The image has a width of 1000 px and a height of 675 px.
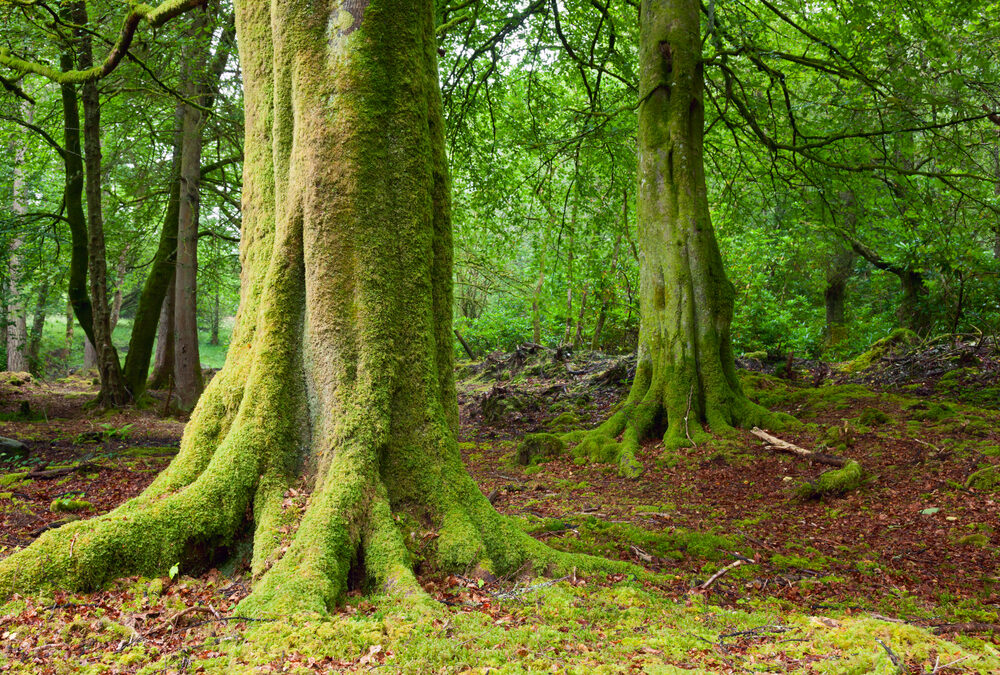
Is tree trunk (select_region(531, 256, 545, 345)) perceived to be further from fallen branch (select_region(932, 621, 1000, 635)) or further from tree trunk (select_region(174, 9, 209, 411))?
fallen branch (select_region(932, 621, 1000, 635))

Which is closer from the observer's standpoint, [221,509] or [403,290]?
[221,509]

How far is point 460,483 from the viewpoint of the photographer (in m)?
3.47

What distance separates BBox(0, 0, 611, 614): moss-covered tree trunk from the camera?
3.13 metres

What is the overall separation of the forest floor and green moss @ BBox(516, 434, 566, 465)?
0.11 m

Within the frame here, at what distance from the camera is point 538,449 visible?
25.5 feet

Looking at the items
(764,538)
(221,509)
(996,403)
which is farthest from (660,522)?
(996,403)

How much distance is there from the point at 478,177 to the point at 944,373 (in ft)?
26.0

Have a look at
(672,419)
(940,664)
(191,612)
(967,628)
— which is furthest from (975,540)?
(191,612)

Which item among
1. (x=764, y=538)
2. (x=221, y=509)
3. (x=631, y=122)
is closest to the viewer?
(x=221, y=509)

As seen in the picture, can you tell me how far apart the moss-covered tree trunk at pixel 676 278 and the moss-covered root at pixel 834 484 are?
5.37ft

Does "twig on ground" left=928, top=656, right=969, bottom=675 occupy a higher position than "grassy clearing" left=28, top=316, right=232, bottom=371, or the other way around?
"grassy clearing" left=28, top=316, right=232, bottom=371

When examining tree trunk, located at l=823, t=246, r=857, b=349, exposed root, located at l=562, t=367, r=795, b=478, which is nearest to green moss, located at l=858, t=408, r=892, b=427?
exposed root, located at l=562, t=367, r=795, b=478

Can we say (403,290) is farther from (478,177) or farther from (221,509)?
(478,177)

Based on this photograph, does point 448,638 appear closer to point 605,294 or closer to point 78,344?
point 605,294
